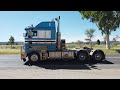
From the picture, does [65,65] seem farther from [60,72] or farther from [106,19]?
[106,19]

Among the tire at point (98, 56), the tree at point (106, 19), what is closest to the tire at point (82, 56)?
the tire at point (98, 56)

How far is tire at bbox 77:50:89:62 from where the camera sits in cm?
2047

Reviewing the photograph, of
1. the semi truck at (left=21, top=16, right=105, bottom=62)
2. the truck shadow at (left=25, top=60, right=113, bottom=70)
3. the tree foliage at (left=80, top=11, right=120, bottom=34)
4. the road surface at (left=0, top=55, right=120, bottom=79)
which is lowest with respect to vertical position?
the road surface at (left=0, top=55, right=120, bottom=79)

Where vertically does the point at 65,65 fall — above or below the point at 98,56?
below

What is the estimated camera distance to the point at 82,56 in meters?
20.6

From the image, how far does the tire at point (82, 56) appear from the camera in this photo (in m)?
20.5

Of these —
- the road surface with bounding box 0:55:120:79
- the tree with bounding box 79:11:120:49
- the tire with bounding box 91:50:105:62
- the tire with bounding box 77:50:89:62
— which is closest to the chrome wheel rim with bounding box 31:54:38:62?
the road surface with bounding box 0:55:120:79

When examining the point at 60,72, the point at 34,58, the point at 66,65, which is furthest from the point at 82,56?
the point at 60,72

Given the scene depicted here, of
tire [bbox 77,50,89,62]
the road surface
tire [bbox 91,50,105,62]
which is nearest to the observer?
the road surface

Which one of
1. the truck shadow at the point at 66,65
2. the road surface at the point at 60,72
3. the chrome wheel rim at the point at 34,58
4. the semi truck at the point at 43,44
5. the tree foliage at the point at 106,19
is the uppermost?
the tree foliage at the point at 106,19

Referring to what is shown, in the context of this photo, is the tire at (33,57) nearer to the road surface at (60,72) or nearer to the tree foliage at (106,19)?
the road surface at (60,72)

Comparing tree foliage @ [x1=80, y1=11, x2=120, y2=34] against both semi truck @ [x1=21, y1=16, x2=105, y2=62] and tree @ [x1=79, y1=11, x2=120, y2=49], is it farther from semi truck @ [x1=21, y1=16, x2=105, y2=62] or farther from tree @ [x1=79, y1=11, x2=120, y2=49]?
semi truck @ [x1=21, y1=16, x2=105, y2=62]
